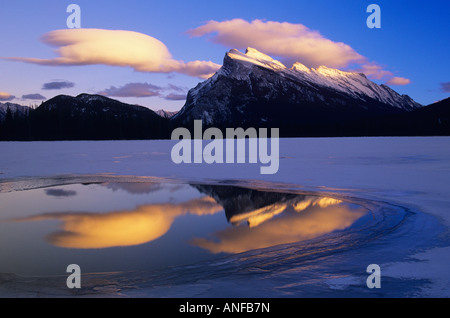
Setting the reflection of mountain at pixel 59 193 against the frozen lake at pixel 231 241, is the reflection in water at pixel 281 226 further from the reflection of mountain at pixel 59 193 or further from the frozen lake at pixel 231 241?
the reflection of mountain at pixel 59 193

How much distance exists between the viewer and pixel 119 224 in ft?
41.9

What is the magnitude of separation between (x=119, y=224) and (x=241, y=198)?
6.57m

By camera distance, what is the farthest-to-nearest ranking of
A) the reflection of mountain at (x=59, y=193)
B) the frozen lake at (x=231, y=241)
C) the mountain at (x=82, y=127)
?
1. the mountain at (x=82, y=127)
2. the reflection of mountain at (x=59, y=193)
3. the frozen lake at (x=231, y=241)

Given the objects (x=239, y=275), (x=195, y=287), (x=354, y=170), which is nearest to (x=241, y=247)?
(x=239, y=275)

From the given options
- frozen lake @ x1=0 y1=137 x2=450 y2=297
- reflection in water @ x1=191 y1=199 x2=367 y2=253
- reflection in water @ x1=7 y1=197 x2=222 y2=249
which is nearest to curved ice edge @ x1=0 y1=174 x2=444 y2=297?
frozen lake @ x1=0 y1=137 x2=450 y2=297

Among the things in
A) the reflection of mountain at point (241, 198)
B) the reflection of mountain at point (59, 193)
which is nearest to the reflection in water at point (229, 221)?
the reflection of mountain at point (241, 198)

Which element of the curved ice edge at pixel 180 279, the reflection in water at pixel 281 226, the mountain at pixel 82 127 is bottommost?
the curved ice edge at pixel 180 279

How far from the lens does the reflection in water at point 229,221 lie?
1063 cm

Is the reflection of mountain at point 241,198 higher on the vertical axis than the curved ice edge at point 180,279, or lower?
higher

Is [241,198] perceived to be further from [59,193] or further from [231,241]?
[59,193]

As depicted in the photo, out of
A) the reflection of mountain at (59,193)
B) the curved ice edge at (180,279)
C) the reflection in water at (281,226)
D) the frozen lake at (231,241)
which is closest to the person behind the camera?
the curved ice edge at (180,279)

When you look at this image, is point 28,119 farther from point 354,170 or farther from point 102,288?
point 102,288

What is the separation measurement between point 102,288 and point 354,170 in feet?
79.7

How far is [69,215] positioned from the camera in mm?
14078
